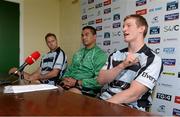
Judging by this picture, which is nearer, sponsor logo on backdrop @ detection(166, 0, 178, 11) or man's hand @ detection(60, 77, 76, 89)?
sponsor logo on backdrop @ detection(166, 0, 178, 11)

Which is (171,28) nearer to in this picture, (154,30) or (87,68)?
(154,30)

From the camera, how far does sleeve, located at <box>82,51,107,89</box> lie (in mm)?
2648

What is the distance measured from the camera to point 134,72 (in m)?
1.84

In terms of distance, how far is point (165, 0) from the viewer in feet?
8.96

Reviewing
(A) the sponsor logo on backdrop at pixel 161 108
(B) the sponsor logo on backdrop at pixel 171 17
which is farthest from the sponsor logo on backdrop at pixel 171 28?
(A) the sponsor logo on backdrop at pixel 161 108

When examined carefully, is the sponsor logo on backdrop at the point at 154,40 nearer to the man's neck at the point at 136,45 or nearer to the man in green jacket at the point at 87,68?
the man in green jacket at the point at 87,68

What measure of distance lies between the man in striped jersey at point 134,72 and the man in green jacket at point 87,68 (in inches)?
25.8

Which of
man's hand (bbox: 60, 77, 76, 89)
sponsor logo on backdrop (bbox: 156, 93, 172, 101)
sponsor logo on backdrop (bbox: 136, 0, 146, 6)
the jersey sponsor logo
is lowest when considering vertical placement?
sponsor logo on backdrop (bbox: 156, 93, 172, 101)

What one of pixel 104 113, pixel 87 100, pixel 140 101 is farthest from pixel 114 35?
pixel 104 113

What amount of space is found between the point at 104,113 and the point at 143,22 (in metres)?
1.10

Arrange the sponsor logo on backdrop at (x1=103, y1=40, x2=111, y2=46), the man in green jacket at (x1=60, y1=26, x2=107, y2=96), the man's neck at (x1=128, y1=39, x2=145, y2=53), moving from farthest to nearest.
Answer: the sponsor logo on backdrop at (x1=103, y1=40, x2=111, y2=46), the man in green jacket at (x1=60, y1=26, x2=107, y2=96), the man's neck at (x1=128, y1=39, x2=145, y2=53)

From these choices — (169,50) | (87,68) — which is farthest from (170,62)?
(87,68)

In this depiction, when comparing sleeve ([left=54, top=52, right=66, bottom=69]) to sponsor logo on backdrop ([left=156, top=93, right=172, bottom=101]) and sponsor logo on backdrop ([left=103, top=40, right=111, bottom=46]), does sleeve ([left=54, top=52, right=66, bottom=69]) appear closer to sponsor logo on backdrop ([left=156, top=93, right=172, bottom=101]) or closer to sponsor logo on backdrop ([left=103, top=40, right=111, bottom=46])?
sponsor logo on backdrop ([left=103, top=40, right=111, bottom=46])

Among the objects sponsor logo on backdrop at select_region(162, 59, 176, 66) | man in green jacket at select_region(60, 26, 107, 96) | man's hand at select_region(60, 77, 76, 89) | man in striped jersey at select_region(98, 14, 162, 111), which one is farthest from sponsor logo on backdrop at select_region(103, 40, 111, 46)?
man in striped jersey at select_region(98, 14, 162, 111)
